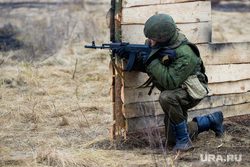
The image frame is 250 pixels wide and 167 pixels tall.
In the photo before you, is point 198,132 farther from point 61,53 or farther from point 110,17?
point 61,53

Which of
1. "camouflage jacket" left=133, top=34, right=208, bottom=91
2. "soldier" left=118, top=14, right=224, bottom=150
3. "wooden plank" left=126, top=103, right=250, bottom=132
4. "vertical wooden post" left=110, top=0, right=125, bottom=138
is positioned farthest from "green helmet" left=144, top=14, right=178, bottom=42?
"wooden plank" left=126, top=103, right=250, bottom=132

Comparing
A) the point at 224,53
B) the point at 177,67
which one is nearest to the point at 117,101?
the point at 177,67

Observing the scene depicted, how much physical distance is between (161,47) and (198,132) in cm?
123

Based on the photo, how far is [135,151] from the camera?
3.94 m

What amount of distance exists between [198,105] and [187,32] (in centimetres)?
104

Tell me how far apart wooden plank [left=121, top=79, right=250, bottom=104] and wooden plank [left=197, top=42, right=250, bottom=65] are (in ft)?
1.05

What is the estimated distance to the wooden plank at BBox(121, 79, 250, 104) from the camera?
4215 millimetres

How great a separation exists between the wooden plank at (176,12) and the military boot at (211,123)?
49.8 inches

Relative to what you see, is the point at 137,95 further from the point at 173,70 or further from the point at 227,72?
the point at 227,72

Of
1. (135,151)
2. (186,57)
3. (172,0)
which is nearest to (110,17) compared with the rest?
(172,0)

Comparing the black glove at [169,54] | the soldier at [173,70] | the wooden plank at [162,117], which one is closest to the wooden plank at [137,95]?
the wooden plank at [162,117]

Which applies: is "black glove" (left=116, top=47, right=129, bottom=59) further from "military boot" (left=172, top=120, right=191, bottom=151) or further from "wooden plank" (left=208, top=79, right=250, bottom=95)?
"wooden plank" (left=208, top=79, right=250, bottom=95)

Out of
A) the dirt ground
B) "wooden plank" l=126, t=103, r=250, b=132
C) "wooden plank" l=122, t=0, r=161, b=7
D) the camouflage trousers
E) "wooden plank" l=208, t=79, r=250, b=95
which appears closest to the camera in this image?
the dirt ground

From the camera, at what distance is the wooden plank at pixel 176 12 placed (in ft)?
13.3
